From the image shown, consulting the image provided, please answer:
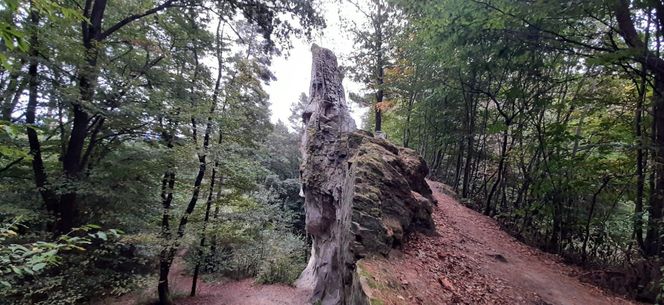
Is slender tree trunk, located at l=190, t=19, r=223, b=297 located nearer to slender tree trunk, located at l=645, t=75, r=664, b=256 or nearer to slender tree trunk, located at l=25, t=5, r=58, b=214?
slender tree trunk, located at l=25, t=5, r=58, b=214

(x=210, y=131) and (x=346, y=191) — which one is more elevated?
(x=210, y=131)

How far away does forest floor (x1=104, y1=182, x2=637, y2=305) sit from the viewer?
375cm

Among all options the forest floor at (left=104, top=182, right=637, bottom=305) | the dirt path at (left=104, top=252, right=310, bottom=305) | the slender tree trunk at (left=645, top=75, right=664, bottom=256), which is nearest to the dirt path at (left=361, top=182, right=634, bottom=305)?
the forest floor at (left=104, top=182, right=637, bottom=305)

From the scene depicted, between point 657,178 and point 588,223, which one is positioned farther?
point 588,223

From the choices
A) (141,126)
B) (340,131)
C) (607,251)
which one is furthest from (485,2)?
(141,126)

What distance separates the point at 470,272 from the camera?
4691 millimetres

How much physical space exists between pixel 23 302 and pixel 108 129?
4.42m

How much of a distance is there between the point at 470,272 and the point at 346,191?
8.31ft

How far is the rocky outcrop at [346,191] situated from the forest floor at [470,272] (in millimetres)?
326

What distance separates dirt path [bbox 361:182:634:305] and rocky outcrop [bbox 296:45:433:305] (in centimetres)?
32

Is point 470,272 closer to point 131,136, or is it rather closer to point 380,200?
point 380,200

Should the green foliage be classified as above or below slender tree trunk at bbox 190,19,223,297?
below

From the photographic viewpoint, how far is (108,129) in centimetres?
831

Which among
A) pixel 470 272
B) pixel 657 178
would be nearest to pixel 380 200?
pixel 470 272
